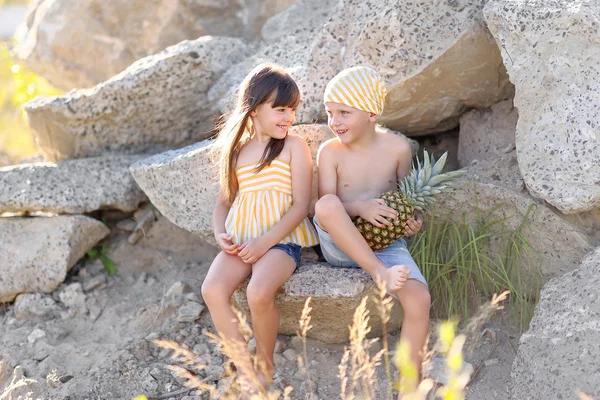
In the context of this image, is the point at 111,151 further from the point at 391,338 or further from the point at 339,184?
the point at 391,338

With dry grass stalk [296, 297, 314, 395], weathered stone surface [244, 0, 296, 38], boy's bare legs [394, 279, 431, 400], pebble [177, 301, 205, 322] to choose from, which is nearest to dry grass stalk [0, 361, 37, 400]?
pebble [177, 301, 205, 322]

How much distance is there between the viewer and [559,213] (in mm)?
3520

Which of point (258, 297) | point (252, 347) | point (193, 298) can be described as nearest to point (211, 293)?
point (258, 297)

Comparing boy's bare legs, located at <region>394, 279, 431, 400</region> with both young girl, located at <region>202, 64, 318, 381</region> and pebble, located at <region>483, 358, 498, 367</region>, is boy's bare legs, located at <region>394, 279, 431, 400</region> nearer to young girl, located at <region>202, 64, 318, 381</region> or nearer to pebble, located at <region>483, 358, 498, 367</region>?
pebble, located at <region>483, 358, 498, 367</region>

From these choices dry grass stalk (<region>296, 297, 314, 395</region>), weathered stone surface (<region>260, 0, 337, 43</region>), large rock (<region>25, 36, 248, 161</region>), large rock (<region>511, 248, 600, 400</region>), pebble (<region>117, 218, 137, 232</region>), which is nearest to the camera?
dry grass stalk (<region>296, 297, 314, 395</region>)

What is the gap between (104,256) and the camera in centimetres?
463

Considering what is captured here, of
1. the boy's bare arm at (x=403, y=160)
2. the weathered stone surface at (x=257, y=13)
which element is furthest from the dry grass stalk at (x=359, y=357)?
the weathered stone surface at (x=257, y=13)

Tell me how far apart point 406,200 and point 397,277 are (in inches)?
17.7

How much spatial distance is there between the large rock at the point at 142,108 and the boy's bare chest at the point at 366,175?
3.75 ft

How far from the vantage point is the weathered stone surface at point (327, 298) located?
11.1 feet

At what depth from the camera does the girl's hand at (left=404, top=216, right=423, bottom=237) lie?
11.6 ft

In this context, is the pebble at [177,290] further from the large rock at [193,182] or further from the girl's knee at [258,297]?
the girl's knee at [258,297]

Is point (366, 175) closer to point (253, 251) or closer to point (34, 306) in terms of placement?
point (253, 251)

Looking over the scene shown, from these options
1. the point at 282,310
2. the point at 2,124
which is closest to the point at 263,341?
the point at 282,310
